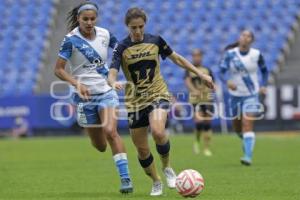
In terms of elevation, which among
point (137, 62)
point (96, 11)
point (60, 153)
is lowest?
point (60, 153)

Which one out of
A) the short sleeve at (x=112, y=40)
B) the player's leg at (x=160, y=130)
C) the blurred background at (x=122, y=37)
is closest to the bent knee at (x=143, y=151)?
the player's leg at (x=160, y=130)

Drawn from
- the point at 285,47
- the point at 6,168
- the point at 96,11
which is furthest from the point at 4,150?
the point at 285,47

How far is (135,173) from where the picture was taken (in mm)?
13914

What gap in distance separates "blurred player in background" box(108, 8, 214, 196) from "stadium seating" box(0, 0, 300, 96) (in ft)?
72.0

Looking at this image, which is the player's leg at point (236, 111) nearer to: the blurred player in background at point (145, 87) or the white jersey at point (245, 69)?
the white jersey at point (245, 69)

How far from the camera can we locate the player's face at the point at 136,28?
9.73m

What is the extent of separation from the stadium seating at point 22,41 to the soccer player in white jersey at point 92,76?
22.1 meters

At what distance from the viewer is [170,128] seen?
29.9m

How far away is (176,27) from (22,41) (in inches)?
280

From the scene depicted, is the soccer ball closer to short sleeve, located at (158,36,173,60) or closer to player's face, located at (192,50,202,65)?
short sleeve, located at (158,36,173,60)

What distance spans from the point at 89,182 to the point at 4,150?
1064 centimetres

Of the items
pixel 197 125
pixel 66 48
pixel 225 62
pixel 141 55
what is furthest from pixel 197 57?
pixel 141 55

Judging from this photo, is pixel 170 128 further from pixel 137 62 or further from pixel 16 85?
pixel 137 62

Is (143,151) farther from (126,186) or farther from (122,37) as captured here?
(122,37)
